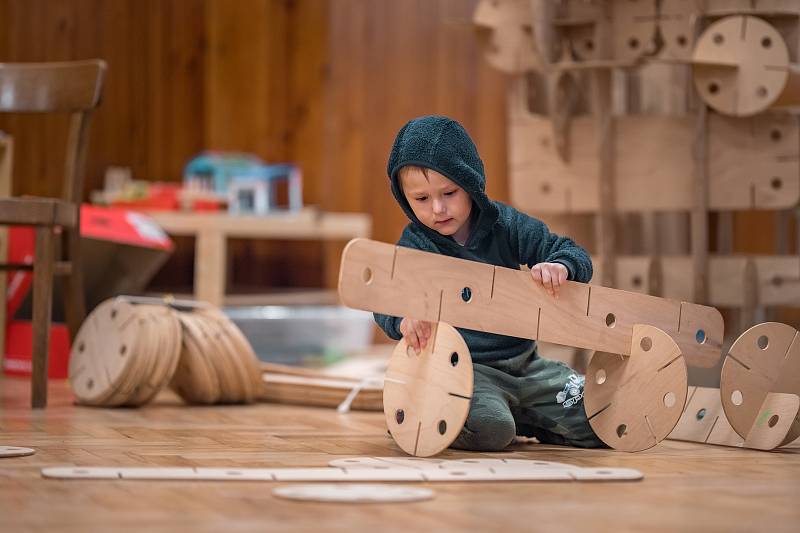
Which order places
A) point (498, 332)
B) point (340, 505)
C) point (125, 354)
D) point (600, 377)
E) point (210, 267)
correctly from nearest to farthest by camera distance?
point (340, 505) → point (498, 332) → point (600, 377) → point (125, 354) → point (210, 267)

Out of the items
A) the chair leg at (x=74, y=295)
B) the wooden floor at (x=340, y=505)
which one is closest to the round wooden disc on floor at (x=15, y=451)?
the wooden floor at (x=340, y=505)

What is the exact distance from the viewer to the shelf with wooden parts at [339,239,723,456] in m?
2.00

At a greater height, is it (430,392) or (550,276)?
(550,276)

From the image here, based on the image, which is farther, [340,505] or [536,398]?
[536,398]

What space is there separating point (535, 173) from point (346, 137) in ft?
6.04

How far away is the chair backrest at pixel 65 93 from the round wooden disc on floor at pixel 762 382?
1.79 metres

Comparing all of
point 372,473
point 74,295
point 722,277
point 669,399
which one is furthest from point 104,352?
point 722,277

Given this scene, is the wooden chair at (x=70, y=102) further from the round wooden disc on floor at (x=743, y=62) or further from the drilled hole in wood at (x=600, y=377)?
the round wooden disc on floor at (x=743, y=62)

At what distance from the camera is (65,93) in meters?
3.14

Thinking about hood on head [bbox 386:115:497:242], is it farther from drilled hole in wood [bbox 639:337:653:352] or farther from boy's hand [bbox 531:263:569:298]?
drilled hole in wood [bbox 639:337:653:352]

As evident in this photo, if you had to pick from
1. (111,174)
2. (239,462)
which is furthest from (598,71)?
(111,174)

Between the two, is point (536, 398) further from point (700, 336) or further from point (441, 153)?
point (441, 153)

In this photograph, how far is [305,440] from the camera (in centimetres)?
228

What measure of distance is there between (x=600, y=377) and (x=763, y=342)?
0.34 metres
